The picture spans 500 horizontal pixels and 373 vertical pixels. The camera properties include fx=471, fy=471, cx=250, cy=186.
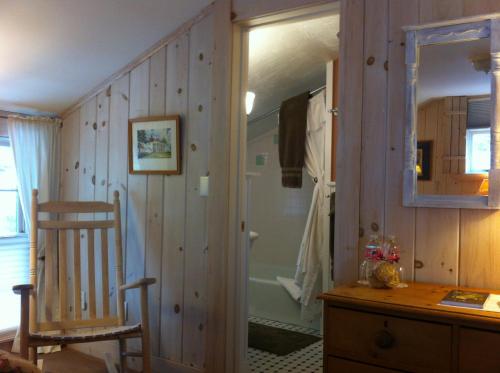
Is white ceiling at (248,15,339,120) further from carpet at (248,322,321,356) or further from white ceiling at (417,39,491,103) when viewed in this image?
carpet at (248,322,321,356)

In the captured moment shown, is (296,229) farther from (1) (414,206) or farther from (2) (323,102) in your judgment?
(1) (414,206)

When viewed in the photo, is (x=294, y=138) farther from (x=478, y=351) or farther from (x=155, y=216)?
(x=478, y=351)

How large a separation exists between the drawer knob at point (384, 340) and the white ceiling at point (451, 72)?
877 millimetres

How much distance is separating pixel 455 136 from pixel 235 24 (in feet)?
3.91

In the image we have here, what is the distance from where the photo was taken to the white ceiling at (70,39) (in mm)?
2215

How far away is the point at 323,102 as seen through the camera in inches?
139

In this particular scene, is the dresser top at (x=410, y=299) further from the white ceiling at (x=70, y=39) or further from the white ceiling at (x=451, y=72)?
the white ceiling at (x=70, y=39)

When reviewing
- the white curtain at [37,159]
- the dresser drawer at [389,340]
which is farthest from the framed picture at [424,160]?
the white curtain at [37,159]

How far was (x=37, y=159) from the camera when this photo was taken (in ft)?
9.89

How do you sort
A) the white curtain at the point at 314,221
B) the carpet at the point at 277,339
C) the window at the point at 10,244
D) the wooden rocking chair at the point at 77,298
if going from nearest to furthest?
1. the wooden rocking chair at the point at 77,298
2. the window at the point at 10,244
3. the carpet at the point at 277,339
4. the white curtain at the point at 314,221

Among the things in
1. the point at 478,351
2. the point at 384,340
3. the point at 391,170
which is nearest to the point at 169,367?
the point at 384,340

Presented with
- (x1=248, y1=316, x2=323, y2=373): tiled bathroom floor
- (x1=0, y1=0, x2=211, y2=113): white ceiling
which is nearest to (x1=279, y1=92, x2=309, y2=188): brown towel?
(x1=248, y1=316, x2=323, y2=373): tiled bathroom floor

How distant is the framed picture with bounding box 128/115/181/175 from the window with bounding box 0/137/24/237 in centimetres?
87

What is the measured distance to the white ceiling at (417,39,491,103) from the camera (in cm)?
168
